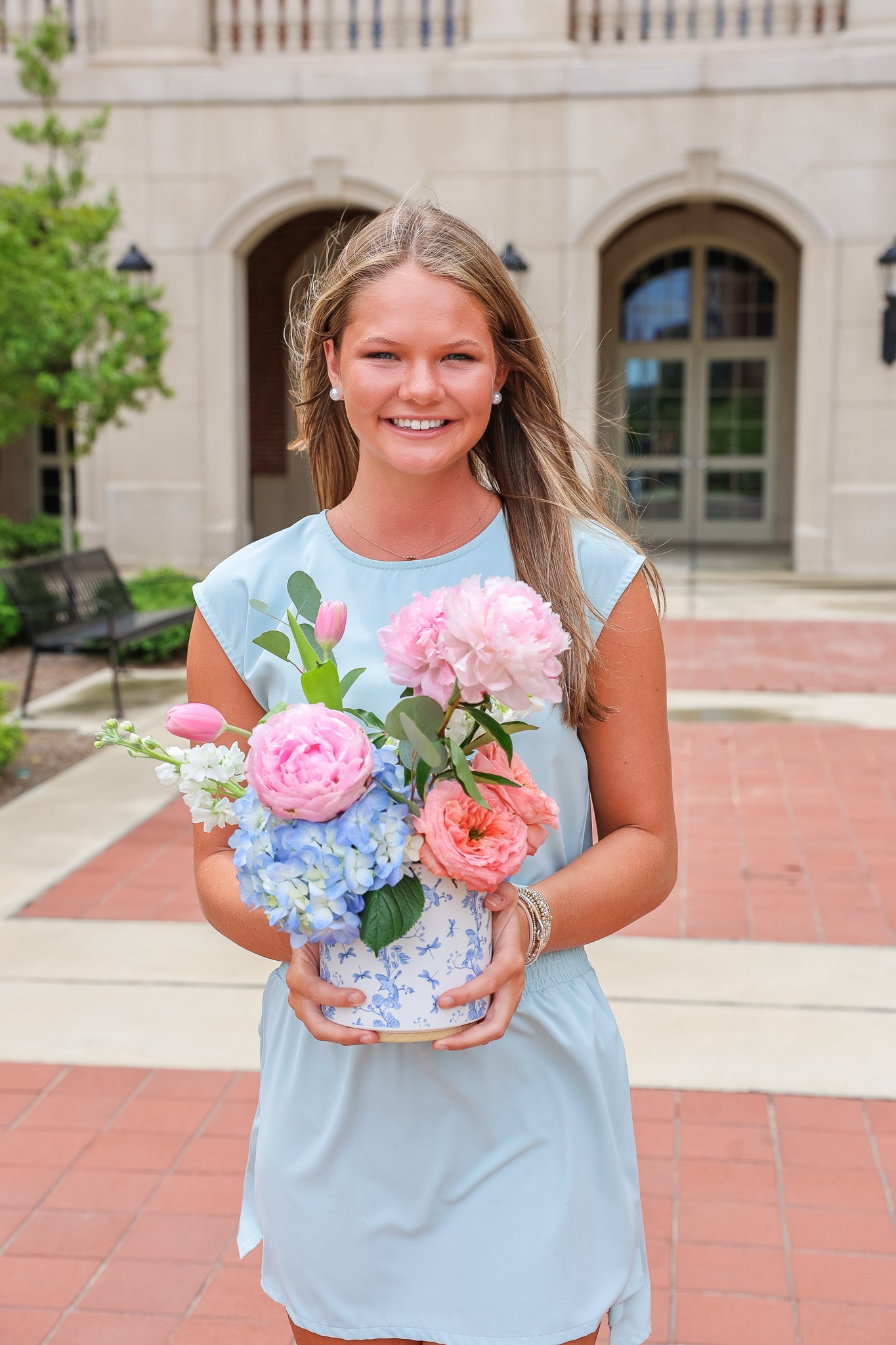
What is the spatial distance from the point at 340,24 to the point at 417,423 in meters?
17.2

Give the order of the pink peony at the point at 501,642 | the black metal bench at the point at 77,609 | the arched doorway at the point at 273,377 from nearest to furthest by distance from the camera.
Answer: the pink peony at the point at 501,642 → the black metal bench at the point at 77,609 → the arched doorway at the point at 273,377

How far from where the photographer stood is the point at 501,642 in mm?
1385

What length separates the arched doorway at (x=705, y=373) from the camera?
2055 centimetres

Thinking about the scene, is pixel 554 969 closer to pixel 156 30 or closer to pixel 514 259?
pixel 514 259

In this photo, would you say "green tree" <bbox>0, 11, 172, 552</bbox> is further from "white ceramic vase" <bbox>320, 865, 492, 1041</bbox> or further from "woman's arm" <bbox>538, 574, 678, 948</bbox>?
"white ceramic vase" <bbox>320, 865, 492, 1041</bbox>

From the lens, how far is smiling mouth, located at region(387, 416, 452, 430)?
5.73 ft

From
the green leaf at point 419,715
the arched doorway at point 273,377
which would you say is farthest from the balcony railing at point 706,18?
the green leaf at point 419,715

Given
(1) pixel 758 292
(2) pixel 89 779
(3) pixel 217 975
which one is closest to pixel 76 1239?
(3) pixel 217 975

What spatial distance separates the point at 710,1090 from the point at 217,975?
1741mm

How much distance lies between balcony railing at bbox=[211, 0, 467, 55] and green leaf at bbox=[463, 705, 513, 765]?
56.4 ft

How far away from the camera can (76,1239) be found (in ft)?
10.7

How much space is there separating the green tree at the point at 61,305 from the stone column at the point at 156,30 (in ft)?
9.12

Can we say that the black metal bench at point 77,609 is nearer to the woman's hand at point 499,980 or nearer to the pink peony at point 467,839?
the woman's hand at point 499,980

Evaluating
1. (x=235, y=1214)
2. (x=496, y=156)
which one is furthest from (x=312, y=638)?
(x=496, y=156)
